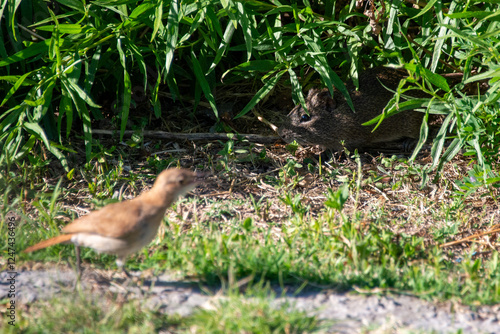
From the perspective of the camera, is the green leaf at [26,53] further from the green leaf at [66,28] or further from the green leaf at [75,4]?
the green leaf at [75,4]

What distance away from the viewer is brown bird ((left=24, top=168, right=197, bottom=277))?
2.83 m

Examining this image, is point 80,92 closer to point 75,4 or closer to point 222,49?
point 75,4

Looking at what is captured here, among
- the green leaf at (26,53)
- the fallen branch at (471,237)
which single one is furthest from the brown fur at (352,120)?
the green leaf at (26,53)

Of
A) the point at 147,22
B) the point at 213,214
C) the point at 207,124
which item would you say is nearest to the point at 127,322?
the point at 213,214

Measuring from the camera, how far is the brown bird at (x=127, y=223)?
9.28ft

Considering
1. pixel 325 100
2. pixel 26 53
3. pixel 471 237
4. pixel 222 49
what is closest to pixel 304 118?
pixel 325 100

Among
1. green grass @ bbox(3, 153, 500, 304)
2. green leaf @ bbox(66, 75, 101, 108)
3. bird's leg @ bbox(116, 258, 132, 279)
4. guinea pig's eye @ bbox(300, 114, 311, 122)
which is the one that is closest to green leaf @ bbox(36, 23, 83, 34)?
green leaf @ bbox(66, 75, 101, 108)

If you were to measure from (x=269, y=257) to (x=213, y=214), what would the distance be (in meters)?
1.10

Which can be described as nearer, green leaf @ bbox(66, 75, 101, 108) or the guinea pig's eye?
green leaf @ bbox(66, 75, 101, 108)

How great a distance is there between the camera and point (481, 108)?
3.90 metres

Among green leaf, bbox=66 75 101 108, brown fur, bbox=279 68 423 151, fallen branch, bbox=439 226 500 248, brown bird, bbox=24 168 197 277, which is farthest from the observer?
brown fur, bbox=279 68 423 151

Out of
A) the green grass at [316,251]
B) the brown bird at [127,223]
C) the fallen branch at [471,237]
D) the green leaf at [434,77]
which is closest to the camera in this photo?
the brown bird at [127,223]

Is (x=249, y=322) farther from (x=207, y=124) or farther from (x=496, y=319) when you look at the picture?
(x=207, y=124)

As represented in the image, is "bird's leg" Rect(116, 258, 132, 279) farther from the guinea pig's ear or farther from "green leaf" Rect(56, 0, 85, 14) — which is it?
the guinea pig's ear
